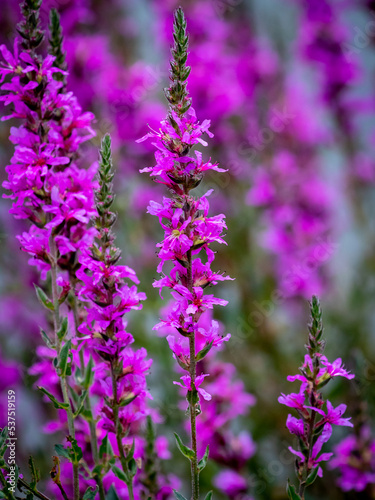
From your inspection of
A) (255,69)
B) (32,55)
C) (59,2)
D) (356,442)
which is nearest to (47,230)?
(32,55)

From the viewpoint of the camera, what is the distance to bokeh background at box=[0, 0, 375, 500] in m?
2.14

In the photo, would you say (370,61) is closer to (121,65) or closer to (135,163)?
(121,65)

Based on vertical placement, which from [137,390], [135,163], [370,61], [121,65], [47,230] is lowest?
[137,390]

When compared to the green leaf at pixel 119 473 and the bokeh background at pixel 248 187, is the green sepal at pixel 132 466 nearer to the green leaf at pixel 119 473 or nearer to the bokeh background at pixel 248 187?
the green leaf at pixel 119 473

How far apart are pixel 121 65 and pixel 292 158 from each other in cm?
94

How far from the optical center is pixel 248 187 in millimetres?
2801

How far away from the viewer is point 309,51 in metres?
2.67

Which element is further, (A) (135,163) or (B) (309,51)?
(B) (309,51)

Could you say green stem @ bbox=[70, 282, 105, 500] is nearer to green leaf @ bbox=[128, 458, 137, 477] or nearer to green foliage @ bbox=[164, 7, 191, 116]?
green leaf @ bbox=[128, 458, 137, 477]

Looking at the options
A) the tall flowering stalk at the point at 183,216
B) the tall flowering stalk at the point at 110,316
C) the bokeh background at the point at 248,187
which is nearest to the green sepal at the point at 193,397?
the tall flowering stalk at the point at 183,216

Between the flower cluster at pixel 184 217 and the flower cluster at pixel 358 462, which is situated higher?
the flower cluster at pixel 184 217

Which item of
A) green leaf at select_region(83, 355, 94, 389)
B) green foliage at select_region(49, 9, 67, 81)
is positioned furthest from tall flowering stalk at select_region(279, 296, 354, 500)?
green foliage at select_region(49, 9, 67, 81)

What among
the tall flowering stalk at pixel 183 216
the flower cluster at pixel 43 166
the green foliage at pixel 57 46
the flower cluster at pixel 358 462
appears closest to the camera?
the tall flowering stalk at pixel 183 216

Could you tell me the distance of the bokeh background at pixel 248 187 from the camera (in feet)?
7.02
